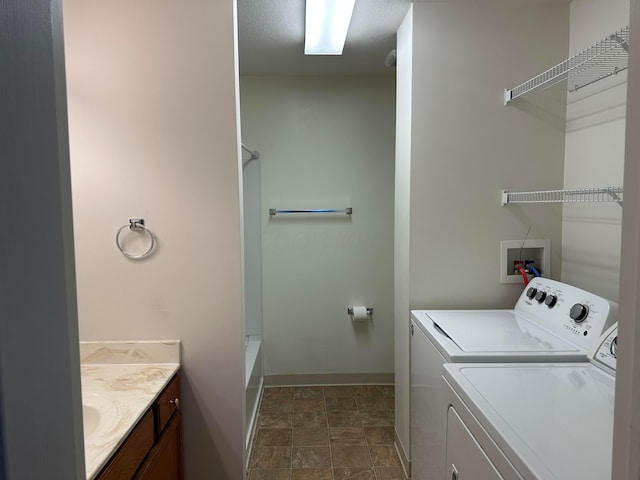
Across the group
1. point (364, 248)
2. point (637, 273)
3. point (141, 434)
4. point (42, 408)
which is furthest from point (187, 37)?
point (364, 248)

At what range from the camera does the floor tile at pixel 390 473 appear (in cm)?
218

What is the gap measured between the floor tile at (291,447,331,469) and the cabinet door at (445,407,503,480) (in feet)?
3.46

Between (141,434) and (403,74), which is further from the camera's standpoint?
(403,74)

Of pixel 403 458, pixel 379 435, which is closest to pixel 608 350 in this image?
pixel 403 458

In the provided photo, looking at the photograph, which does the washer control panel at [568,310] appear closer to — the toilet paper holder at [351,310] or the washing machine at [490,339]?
the washing machine at [490,339]

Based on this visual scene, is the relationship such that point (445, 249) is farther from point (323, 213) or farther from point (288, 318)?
point (288, 318)

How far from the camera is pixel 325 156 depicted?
3.11m

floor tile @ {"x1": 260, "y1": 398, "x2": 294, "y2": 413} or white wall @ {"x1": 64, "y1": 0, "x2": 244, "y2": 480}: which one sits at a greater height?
white wall @ {"x1": 64, "y1": 0, "x2": 244, "y2": 480}

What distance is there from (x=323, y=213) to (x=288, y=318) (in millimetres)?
859

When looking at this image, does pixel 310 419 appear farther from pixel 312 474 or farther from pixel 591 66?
pixel 591 66

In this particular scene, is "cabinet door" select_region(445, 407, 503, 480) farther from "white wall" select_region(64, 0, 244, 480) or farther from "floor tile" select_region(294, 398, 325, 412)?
"floor tile" select_region(294, 398, 325, 412)

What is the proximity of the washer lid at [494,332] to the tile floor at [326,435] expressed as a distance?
0.96 m

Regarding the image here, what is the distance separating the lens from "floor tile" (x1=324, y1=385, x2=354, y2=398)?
3.09 meters

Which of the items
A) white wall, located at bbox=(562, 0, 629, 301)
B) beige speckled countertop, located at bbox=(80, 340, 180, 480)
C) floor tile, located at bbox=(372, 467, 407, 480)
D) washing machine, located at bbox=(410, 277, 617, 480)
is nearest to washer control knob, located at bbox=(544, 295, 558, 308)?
washing machine, located at bbox=(410, 277, 617, 480)
